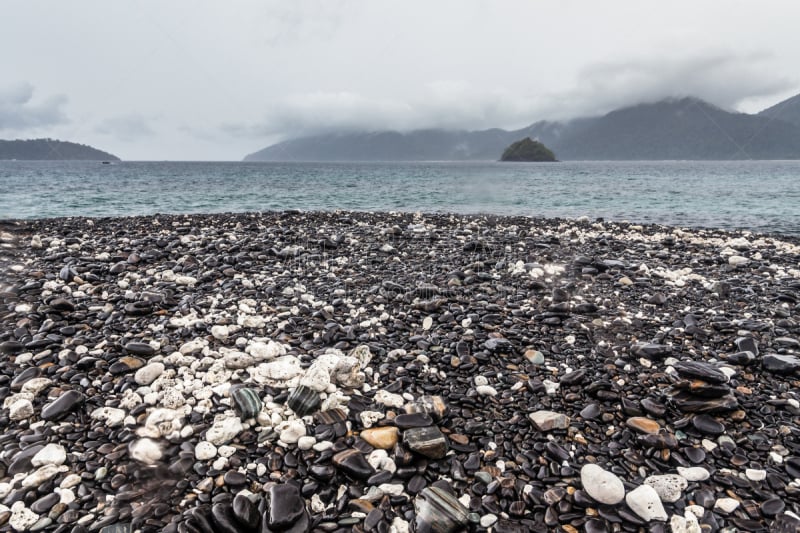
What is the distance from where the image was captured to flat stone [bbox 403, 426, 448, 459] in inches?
133

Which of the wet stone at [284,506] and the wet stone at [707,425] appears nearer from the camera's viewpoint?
the wet stone at [284,506]

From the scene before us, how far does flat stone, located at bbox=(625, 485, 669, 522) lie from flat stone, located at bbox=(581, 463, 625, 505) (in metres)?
0.07

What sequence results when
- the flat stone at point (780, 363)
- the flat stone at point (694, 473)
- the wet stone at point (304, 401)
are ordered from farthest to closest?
1. the flat stone at point (780, 363)
2. the wet stone at point (304, 401)
3. the flat stone at point (694, 473)

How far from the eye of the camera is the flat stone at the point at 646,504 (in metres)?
2.83

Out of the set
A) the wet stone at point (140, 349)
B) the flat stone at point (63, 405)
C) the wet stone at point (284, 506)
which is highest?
the wet stone at point (140, 349)

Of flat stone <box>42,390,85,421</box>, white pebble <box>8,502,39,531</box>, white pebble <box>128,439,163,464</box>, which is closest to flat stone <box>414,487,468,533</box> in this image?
white pebble <box>128,439,163,464</box>

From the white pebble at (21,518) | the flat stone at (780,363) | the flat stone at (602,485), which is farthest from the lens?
the flat stone at (780,363)

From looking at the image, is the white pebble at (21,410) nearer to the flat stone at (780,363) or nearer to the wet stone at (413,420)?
the wet stone at (413,420)

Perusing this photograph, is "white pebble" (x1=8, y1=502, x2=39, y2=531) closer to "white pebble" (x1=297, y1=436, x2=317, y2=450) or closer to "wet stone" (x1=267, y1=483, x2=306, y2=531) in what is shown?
"wet stone" (x1=267, y1=483, x2=306, y2=531)

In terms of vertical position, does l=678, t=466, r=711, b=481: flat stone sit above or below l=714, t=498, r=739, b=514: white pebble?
above

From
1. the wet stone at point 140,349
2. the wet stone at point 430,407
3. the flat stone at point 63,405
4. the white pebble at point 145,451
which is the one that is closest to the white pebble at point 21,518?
the white pebble at point 145,451

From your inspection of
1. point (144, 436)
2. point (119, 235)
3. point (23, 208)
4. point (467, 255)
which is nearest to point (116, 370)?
point (144, 436)

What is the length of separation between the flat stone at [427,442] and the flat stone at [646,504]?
146 centimetres

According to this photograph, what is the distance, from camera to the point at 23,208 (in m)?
25.6
